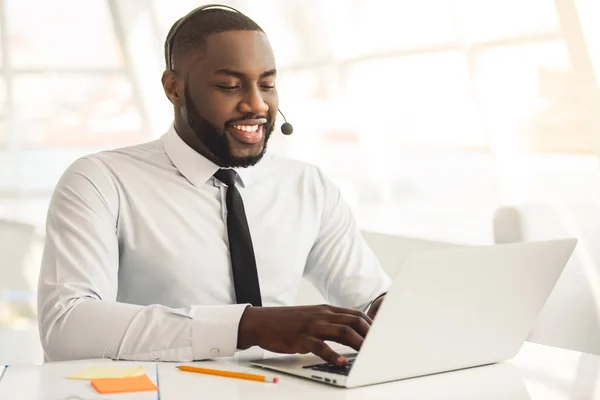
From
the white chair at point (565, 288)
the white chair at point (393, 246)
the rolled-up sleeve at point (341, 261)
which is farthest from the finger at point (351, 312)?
the white chair at point (393, 246)

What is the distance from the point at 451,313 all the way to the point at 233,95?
0.95 meters

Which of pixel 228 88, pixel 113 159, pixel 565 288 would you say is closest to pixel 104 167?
pixel 113 159

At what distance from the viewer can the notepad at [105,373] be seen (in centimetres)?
125

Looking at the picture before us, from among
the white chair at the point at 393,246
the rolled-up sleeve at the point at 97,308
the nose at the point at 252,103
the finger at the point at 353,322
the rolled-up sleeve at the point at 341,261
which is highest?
the white chair at the point at 393,246

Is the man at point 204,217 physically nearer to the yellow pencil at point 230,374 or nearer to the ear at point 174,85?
the ear at point 174,85

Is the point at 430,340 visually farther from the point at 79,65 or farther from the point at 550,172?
the point at 79,65

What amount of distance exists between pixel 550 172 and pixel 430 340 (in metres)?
2.36

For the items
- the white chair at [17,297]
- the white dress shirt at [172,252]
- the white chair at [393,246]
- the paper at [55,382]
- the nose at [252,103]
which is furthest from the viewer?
the white chair at [17,297]

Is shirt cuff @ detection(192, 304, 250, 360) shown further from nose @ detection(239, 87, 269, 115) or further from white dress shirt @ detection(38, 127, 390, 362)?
nose @ detection(239, 87, 269, 115)

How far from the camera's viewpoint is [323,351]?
4.25 ft

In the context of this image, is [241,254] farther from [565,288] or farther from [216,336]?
[565,288]

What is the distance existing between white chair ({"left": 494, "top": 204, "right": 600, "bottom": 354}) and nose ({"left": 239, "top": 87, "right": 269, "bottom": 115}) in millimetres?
891

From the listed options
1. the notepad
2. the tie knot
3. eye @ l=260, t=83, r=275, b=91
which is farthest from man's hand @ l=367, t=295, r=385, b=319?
the notepad

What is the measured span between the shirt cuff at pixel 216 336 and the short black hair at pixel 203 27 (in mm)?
790
